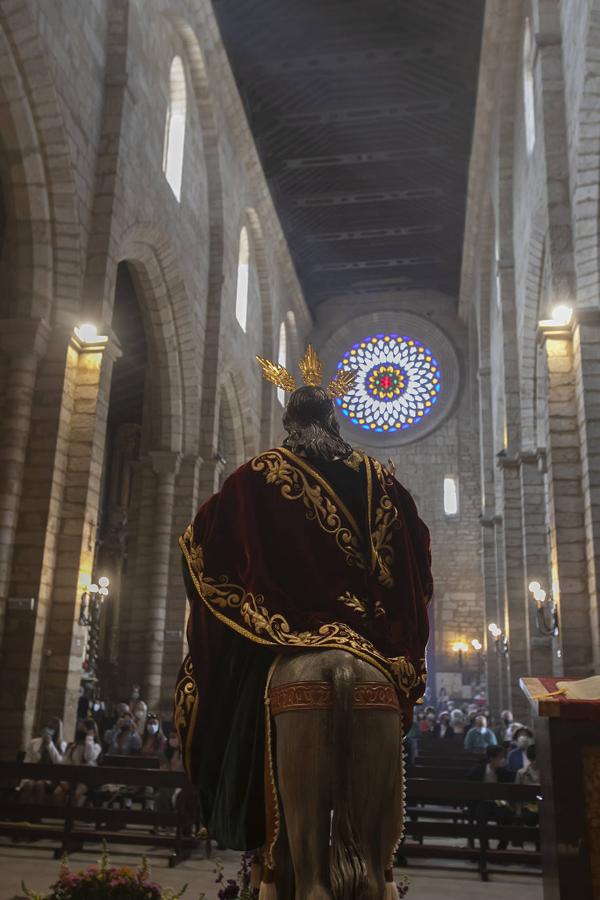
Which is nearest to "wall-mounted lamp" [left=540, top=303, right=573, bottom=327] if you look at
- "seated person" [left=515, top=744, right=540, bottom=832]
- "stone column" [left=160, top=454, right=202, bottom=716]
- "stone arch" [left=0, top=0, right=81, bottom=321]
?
"seated person" [left=515, top=744, right=540, bottom=832]

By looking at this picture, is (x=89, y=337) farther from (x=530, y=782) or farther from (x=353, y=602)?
(x=353, y=602)

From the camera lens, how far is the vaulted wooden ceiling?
60.3ft

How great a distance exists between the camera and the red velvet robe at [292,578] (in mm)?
2701

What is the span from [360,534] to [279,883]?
1.12m

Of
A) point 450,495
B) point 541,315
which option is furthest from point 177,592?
point 450,495

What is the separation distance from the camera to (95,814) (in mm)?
6828

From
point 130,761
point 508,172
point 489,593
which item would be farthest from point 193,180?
point 489,593

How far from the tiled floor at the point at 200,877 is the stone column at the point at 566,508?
4.63 m

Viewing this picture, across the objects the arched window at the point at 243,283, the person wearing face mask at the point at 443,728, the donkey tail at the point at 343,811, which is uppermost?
the arched window at the point at 243,283

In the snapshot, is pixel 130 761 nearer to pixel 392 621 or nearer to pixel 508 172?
pixel 392 621

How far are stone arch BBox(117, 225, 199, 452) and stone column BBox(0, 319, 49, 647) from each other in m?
4.40

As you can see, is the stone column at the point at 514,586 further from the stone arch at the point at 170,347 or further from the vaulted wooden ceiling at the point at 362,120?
the vaulted wooden ceiling at the point at 362,120

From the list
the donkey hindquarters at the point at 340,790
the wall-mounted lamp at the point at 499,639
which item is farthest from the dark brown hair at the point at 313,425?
the wall-mounted lamp at the point at 499,639

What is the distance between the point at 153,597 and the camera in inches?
600
